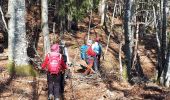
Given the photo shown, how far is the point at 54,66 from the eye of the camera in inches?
413

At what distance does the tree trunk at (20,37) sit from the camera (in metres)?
12.8

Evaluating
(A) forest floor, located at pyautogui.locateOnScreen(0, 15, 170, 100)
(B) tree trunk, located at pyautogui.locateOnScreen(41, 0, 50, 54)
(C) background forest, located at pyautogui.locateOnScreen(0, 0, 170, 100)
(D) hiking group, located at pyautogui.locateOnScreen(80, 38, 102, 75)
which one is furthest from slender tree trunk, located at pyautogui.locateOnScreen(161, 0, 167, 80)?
(B) tree trunk, located at pyautogui.locateOnScreen(41, 0, 50, 54)

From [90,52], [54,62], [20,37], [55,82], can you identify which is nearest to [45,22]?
[90,52]

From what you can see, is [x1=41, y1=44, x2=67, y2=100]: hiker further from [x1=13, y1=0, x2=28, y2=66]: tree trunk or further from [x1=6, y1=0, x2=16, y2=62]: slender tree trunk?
[x1=6, y1=0, x2=16, y2=62]: slender tree trunk

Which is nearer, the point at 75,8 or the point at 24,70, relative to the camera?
the point at 24,70

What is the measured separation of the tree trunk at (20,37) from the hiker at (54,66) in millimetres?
2248

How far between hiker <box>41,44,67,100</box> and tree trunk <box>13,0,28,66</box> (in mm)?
2248

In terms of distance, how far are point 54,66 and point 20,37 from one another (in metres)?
2.91

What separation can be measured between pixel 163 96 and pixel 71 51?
14253mm

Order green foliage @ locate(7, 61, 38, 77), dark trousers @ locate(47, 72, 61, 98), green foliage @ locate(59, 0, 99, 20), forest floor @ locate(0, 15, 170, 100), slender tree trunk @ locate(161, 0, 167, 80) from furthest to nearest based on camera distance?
green foliage @ locate(59, 0, 99, 20) < slender tree trunk @ locate(161, 0, 167, 80) < green foliage @ locate(7, 61, 38, 77) < forest floor @ locate(0, 15, 170, 100) < dark trousers @ locate(47, 72, 61, 98)

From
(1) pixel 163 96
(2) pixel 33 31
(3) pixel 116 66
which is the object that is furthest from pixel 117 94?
(2) pixel 33 31

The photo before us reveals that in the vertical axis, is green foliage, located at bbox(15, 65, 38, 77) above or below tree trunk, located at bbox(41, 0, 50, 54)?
below

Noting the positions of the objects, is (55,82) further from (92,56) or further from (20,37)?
(92,56)

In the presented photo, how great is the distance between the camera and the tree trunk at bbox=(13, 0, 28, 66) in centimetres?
1284
